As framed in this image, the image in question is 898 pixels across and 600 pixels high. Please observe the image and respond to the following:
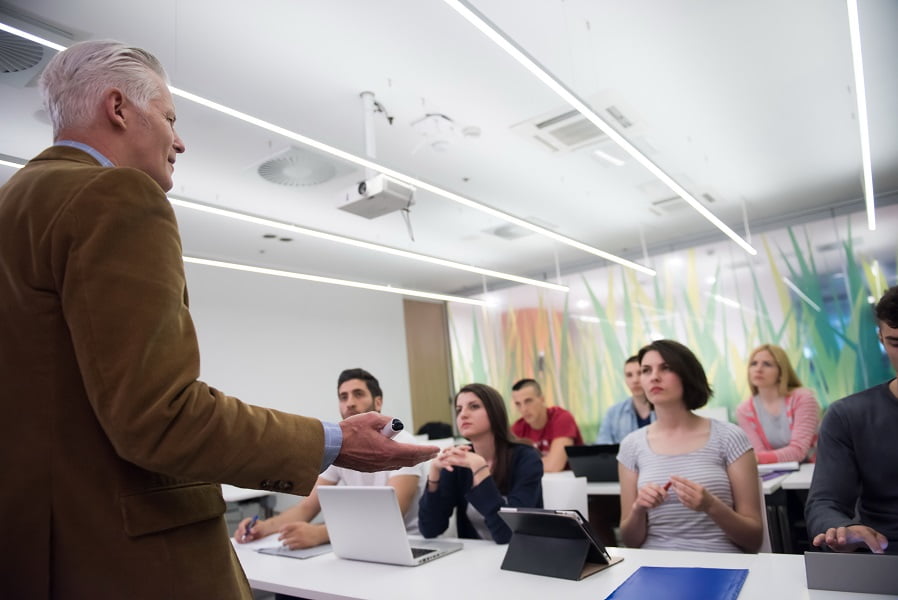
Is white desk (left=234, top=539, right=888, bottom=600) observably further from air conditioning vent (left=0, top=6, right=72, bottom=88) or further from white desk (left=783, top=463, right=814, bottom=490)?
air conditioning vent (left=0, top=6, right=72, bottom=88)

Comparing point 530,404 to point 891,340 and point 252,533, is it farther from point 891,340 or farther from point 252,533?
point 891,340

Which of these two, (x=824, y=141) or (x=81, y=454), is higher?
(x=824, y=141)

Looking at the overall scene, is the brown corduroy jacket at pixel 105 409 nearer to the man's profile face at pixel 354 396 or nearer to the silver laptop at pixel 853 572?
the silver laptop at pixel 853 572

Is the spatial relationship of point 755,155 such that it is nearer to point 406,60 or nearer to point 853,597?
point 406,60

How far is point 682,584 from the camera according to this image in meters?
1.50

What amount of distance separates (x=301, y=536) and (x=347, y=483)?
54 cm

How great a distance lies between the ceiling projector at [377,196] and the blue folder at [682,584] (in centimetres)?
287

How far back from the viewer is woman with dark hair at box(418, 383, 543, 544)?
2.30m

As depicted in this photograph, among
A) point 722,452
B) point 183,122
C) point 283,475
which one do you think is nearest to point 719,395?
point 722,452

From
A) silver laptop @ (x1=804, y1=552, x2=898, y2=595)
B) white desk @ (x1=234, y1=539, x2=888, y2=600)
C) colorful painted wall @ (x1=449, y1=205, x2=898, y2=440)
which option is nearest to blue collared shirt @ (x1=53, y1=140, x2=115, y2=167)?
white desk @ (x1=234, y1=539, x2=888, y2=600)

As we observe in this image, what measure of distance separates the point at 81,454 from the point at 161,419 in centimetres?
14

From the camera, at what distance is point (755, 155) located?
5254mm

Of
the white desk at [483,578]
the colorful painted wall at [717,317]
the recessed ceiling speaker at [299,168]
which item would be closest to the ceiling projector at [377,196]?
the recessed ceiling speaker at [299,168]

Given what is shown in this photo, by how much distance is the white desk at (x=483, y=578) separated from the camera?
1.50 metres
